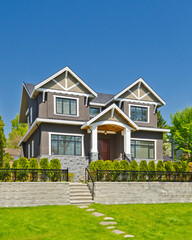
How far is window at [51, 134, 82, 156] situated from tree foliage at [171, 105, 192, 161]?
14.2 m

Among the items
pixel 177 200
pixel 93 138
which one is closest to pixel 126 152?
pixel 93 138

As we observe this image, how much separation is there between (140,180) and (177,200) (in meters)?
2.43

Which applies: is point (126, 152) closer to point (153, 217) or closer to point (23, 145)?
point (153, 217)

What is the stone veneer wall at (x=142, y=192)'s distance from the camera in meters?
15.6

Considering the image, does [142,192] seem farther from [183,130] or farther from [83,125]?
[183,130]

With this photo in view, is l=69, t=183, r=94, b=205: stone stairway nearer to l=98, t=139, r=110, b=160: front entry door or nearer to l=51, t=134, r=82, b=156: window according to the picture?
l=51, t=134, r=82, b=156: window

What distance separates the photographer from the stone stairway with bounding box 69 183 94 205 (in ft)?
48.7

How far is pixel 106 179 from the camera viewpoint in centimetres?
1709

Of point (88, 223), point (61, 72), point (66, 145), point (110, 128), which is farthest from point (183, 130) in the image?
point (88, 223)

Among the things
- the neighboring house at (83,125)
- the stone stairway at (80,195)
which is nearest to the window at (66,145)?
the neighboring house at (83,125)

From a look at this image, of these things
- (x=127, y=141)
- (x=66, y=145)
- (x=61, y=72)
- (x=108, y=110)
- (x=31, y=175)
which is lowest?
(x=31, y=175)

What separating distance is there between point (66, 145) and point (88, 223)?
38.0 ft

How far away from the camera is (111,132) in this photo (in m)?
24.3

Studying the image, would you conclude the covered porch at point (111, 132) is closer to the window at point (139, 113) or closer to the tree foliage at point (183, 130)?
the window at point (139, 113)
